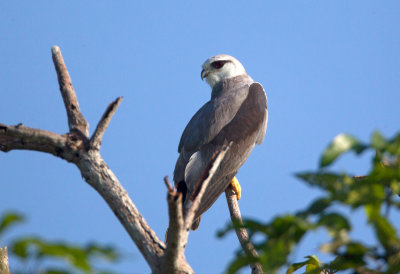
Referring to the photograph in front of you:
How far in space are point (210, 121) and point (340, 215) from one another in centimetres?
460

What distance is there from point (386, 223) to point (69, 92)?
295cm

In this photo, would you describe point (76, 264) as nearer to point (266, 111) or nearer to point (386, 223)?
point (386, 223)

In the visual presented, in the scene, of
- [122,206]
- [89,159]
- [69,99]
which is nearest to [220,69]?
[69,99]

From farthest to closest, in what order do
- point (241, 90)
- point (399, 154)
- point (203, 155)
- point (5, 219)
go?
point (241, 90)
point (203, 155)
point (399, 154)
point (5, 219)

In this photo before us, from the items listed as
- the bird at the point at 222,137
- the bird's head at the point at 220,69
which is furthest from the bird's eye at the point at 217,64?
Answer: the bird at the point at 222,137

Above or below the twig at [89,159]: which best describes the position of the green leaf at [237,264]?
below

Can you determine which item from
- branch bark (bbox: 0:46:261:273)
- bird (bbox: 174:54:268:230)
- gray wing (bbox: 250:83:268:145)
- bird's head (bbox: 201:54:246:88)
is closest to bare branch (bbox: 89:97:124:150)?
branch bark (bbox: 0:46:261:273)

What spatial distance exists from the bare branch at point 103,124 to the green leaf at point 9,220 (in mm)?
2187

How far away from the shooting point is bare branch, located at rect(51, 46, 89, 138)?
342 cm

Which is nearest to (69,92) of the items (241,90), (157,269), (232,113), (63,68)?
(63,68)

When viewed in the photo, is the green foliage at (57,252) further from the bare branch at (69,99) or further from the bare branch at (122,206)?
the bare branch at (69,99)

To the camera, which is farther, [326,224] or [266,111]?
[266,111]

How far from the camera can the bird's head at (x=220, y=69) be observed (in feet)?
24.6

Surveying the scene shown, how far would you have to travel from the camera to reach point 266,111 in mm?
6344
